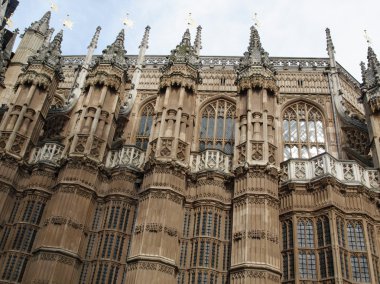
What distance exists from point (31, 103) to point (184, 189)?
9819mm

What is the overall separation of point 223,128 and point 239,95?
12.2ft

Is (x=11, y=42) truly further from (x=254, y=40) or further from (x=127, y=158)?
(x=254, y=40)

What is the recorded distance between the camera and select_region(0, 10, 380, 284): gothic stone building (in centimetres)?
1606

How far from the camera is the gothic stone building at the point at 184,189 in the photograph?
52.7 ft

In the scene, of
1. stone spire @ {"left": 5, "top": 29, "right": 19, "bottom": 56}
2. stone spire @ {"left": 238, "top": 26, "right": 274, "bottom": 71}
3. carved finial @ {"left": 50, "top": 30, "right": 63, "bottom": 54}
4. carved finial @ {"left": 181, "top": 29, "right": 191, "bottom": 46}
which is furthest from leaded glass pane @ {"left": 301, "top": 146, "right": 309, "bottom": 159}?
stone spire @ {"left": 5, "top": 29, "right": 19, "bottom": 56}

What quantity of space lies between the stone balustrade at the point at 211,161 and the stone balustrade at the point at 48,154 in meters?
6.67

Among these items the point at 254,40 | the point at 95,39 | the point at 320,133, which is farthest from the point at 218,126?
the point at 95,39

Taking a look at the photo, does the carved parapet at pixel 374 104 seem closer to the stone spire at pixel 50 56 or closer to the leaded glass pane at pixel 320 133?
the leaded glass pane at pixel 320 133

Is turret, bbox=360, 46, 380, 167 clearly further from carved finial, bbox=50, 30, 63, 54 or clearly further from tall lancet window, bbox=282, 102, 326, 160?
carved finial, bbox=50, 30, 63, 54

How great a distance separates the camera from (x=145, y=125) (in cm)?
2527

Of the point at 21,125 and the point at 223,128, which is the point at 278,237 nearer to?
the point at 223,128

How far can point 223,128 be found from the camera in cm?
2433

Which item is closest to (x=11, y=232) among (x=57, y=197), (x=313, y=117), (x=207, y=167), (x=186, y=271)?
(x=57, y=197)

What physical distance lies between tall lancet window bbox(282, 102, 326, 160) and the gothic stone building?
3.4 inches
